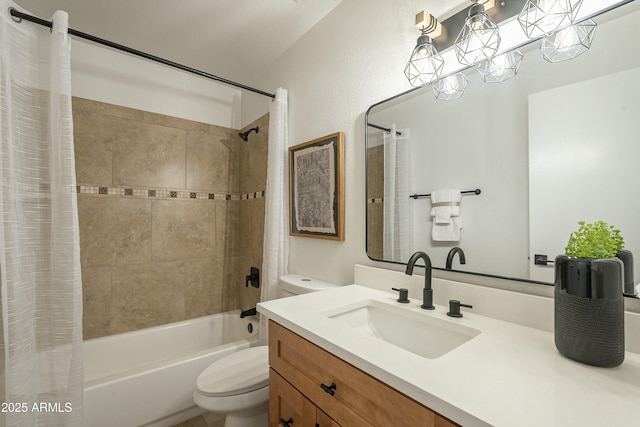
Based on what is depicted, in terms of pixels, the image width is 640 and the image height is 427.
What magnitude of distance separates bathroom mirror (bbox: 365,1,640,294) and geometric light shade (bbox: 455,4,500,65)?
2.6 inches

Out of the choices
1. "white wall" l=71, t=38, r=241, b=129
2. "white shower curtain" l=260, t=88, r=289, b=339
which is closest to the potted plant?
"white shower curtain" l=260, t=88, r=289, b=339

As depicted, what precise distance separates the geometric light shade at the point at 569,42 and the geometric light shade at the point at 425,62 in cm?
34

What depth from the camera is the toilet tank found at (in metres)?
1.58

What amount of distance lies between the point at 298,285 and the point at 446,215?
921mm

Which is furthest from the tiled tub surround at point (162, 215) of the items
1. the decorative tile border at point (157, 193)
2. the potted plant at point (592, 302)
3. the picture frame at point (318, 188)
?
the potted plant at point (592, 302)

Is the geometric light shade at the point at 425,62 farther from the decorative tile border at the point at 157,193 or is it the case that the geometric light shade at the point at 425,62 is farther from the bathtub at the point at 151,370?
the bathtub at the point at 151,370

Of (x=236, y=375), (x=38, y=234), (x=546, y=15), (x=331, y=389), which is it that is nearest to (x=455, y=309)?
(x=331, y=389)

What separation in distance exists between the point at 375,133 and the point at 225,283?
196 cm

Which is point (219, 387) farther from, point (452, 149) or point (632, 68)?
point (632, 68)

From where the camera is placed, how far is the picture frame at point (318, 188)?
1.58 metres

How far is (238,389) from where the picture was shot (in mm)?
1282

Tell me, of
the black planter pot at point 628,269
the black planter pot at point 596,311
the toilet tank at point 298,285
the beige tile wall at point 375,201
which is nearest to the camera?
the black planter pot at point 596,311

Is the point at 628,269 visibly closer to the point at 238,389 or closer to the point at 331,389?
the point at 331,389

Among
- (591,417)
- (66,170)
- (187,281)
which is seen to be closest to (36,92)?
(66,170)
